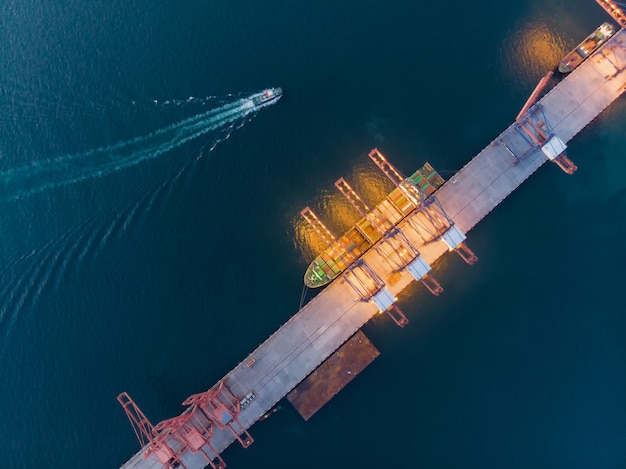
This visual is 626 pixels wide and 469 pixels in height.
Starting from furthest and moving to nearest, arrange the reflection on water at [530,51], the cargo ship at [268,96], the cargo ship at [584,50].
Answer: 1. the reflection on water at [530,51]
2. the cargo ship at [584,50]
3. the cargo ship at [268,96]

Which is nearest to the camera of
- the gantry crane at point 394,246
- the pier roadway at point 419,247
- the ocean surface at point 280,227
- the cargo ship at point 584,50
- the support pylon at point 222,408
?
the support pylon at point 222,408

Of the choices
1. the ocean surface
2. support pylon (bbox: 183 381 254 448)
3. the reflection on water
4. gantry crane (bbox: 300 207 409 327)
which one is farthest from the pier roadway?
the reflection on water

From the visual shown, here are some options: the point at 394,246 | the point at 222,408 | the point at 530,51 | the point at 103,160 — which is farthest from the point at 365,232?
the point at 103,160

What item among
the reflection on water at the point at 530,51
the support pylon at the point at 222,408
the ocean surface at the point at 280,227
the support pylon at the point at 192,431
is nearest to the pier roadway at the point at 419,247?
the support pylon at the point at 222,408

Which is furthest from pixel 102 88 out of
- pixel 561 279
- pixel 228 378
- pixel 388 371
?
pixel 561 279

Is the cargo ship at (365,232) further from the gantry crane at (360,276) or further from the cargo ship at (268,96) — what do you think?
the cargo ship at (268,96)
